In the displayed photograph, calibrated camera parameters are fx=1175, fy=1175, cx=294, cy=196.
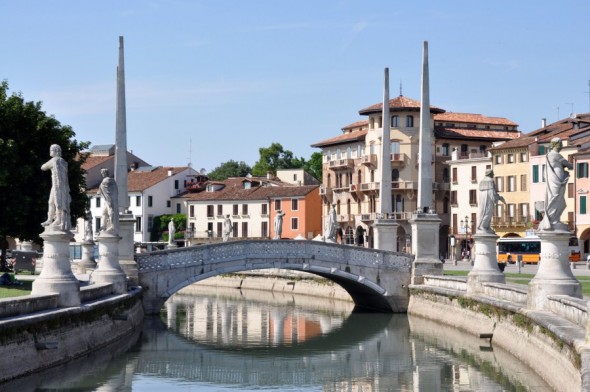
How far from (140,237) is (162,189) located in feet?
17.5

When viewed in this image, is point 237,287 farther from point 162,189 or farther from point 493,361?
point 162,189

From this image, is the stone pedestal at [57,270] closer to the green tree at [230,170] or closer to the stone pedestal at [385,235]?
the stone pedestal at [385,235]

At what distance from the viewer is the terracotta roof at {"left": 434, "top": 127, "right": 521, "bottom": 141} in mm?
97688

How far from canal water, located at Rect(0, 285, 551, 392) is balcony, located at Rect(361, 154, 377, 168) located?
51019 mm

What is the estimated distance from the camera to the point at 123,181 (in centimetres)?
4072

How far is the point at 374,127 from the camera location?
319 feet

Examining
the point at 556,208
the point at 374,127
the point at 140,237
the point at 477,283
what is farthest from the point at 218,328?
the point at 140,237

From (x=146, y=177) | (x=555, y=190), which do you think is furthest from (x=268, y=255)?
(x=146, y=177)

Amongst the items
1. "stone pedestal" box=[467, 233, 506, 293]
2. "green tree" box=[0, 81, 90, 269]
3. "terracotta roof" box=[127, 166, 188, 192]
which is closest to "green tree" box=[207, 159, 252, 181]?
"terracotta roof" box=[127, 166, 188, 192]

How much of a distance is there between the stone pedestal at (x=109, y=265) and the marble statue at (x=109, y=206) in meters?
0.28

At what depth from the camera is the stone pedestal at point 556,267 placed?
24547mm

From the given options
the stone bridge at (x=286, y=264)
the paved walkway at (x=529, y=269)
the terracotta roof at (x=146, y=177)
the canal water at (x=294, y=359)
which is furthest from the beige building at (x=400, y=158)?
the canal water at (x=294, y=359)

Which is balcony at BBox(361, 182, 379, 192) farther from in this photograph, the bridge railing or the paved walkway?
the bridge railing

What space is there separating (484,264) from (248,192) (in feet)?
255
